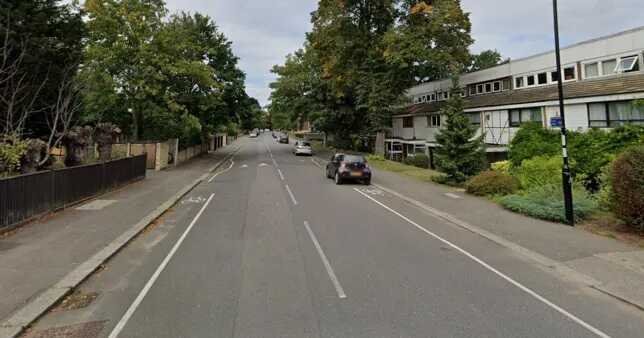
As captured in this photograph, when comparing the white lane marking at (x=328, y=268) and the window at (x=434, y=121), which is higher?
the window at (x=434, y=121)

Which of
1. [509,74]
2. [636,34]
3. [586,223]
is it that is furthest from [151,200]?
[509,74]

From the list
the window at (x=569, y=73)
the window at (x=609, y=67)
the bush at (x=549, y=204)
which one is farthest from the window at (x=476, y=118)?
the bush at (x=549, y=204)

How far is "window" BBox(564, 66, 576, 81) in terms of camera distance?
76.4 feet

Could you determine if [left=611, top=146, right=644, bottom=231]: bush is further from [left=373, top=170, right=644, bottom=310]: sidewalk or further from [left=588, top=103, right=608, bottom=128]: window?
[left=588, top=103, right=608, bottom=128]: window

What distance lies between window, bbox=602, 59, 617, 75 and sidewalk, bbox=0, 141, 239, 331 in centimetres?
2412

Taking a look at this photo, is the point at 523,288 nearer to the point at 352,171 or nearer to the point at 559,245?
the point at 559,245

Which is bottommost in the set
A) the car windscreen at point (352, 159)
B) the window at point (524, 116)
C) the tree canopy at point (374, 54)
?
the car windscreen at point (352, 159)

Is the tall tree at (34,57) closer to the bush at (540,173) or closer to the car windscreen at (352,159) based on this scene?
the car windscreen at (352,159)

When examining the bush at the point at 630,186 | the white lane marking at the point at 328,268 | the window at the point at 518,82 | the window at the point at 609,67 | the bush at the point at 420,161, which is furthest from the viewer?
the bush at the point at 420,161

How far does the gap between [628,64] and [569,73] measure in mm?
3950

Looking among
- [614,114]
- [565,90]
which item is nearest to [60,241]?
[614,114]

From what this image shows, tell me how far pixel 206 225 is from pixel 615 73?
75.6 feet

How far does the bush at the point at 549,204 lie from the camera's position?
10.6 meters

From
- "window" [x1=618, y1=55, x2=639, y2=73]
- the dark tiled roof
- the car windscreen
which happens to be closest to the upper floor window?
the dark tiled roof
